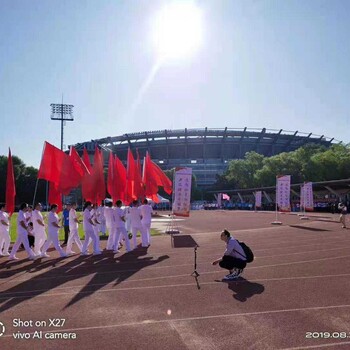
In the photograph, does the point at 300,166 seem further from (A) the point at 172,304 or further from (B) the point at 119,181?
(A) the point at 172,304

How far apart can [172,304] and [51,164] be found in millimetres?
8043

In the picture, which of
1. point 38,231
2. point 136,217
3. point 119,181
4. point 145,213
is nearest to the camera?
point 38,231

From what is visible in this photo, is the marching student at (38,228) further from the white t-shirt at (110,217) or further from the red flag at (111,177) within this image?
the red flag at (111,177)

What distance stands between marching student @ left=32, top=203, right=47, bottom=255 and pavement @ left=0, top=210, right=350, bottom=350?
41.4 inches

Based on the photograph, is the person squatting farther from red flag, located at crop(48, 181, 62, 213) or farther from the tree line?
the tree line

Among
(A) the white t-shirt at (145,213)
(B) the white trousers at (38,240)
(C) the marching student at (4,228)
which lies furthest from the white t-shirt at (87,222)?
(C) the marching student at (4,228)

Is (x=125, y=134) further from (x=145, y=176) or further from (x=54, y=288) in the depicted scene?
(x=54, y=288)

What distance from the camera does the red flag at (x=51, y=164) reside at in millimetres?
12828

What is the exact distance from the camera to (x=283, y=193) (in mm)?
29531

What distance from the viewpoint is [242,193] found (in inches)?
3265

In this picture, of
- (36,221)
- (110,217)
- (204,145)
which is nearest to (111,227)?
(110,217)

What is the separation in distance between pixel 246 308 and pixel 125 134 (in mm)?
123302

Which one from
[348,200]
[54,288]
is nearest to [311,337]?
[54,288]

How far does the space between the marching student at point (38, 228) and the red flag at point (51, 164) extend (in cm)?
116
